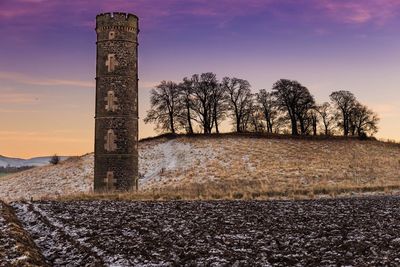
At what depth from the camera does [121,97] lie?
3412 cm

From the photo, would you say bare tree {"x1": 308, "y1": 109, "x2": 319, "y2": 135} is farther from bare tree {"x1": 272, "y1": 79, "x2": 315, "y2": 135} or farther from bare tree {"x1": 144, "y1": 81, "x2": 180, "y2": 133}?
bare tree {"x1": 144, "y1": 81, "x2": 180, "y2": 133}

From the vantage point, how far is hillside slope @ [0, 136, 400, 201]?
48.1 m

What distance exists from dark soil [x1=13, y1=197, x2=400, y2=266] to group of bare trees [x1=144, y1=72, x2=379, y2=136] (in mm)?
55220

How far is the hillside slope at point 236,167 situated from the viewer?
4806 cm

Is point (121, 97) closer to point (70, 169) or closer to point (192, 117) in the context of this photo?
point (70, 169)

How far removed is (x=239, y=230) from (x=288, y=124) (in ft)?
228

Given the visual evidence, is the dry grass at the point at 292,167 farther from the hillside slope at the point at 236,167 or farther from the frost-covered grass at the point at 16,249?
the frost-covered grass at the point at 16,249

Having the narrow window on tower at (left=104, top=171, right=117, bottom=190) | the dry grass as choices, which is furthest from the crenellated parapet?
the dry grass

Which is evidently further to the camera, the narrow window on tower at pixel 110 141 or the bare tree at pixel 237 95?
the bare tree at pixel 237 95

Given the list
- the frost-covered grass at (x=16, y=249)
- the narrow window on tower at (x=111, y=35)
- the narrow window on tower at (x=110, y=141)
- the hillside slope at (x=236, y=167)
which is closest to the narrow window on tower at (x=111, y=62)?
the narrow window on tower at (x=111, y=35)

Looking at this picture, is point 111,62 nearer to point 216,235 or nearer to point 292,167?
point 216,235

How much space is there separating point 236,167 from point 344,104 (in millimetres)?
39165

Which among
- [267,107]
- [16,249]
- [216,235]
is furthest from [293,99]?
[16,249]

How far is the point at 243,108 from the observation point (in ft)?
266
